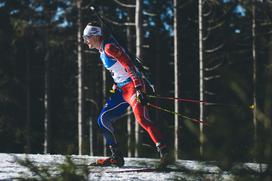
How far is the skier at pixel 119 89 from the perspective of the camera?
6383 millimetres

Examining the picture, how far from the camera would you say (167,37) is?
27031 millimetres

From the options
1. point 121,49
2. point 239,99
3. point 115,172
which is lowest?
point 115,172

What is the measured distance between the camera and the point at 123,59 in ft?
21.2

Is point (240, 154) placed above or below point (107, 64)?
below

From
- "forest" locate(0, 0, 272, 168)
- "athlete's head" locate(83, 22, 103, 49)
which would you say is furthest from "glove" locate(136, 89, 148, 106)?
"forest" locate(0, 0, 272, 168)

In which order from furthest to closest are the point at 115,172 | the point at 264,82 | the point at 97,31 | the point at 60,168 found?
the point at 97,31 < the point at 115,172 < the point at 60,168 < the point at 264,82

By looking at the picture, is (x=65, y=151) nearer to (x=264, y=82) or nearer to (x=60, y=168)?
(x=60, y=168)

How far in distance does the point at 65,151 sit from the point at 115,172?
163 inches

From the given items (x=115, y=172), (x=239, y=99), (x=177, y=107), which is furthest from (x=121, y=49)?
(x=177, y=107)

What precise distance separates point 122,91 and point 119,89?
0.08m

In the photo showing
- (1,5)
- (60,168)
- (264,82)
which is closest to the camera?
(264,82)

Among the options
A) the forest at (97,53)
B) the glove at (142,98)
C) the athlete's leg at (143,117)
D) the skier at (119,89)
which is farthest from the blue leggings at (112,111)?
the forest at (97,53)

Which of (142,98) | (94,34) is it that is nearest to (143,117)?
(142,98)

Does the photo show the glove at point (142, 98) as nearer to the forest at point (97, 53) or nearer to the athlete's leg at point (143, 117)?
the athlete's leg at point (143, 117)
